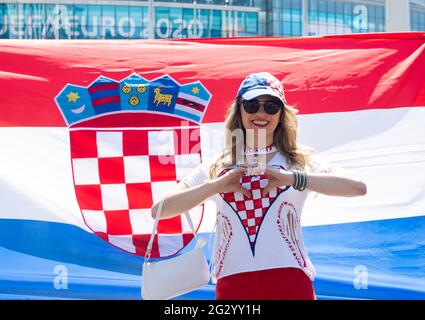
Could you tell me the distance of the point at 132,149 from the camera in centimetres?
419

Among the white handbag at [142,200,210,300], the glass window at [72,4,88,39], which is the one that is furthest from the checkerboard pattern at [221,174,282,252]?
the glass window at [72,4,88,39]

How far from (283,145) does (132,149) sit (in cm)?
162

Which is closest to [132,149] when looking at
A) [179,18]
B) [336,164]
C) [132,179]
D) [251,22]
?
[132,179]

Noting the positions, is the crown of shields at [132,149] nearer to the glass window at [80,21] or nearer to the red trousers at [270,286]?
the red trousers at [270,286]

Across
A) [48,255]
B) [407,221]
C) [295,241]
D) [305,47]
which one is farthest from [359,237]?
[48,255]

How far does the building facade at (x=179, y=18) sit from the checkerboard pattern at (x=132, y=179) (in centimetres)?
3507

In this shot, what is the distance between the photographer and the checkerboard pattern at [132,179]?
406 centimetres

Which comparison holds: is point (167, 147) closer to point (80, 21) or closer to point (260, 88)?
point (260, 88)

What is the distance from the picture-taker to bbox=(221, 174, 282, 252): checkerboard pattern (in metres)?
2.63

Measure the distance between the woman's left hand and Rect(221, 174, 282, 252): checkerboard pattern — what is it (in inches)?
2.3

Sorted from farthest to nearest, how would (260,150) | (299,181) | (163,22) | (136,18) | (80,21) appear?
(136,18) → (163,22) → (80,21) → (260,150) → (299,181)

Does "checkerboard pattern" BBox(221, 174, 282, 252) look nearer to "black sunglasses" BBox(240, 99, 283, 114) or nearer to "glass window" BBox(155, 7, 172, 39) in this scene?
"black sunglasses" BBox(240, 99, 283, 114)
